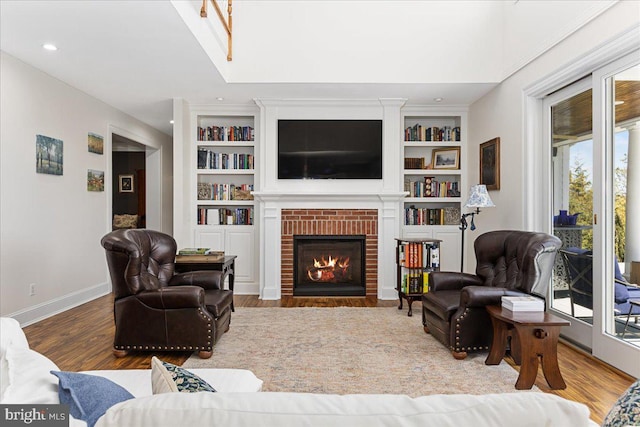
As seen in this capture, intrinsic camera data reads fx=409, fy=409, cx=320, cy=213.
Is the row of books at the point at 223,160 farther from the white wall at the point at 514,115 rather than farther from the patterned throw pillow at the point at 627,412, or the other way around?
the patterned throw pillow at the point at 627,412

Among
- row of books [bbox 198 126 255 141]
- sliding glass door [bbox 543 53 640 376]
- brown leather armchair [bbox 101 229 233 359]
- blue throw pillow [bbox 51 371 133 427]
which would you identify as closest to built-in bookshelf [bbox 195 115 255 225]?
row of books [bbox 198 126 255 141]

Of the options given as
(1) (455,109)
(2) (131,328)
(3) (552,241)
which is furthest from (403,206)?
(2) (131,328)

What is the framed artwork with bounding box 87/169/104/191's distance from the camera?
5152 mm

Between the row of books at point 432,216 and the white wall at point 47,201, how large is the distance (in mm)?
4188

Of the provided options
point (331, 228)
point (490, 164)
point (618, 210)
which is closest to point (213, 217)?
point (331, 228)

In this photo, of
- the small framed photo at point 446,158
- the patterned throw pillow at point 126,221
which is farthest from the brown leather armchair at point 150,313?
the patterned throw pillow at point 126,221

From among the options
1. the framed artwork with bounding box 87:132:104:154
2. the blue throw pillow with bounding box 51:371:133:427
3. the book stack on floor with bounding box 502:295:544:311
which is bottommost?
the book stack on floor with bounding box 502:295:544:311

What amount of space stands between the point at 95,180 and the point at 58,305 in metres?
1.64

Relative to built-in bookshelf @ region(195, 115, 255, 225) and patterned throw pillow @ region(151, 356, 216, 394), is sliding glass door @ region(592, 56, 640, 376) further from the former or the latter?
built-in bookshelf @ region(195, 115, 255, 225)

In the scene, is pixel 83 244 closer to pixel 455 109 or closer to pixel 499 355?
pixel 499 355

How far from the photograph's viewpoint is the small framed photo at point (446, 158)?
5779 millimetres

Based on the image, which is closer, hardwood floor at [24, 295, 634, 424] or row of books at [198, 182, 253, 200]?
hardwood floor at [24, 295, 634, 424]

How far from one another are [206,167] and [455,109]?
3565mm

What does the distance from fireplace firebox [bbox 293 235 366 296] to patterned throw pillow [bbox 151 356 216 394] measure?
14.7 feet
